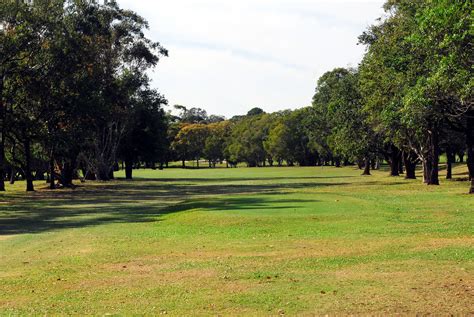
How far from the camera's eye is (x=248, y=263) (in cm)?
1570

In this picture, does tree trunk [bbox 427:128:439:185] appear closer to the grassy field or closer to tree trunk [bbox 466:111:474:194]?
tree trunk [bbox 466:111:474:194]

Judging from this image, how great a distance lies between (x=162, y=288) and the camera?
12836mm

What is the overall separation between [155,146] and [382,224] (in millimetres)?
79522

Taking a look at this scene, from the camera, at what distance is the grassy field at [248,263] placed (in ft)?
36.7

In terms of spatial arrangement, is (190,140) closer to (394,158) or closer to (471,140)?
(394,158)

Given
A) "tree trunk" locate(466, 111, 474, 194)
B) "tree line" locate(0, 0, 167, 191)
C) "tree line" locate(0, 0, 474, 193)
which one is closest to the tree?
"tree line" locate(0, 0, 474, 193)

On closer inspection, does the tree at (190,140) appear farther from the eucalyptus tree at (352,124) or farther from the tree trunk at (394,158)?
the eucalyptus tree at (352,124)

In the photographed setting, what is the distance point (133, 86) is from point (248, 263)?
64.1 m

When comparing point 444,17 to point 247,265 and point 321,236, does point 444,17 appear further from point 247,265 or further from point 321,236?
point 247,265

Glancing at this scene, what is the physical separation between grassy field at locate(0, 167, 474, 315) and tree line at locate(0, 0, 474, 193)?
30.3 feet

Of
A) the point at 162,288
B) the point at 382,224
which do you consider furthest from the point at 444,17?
the point at 162,288

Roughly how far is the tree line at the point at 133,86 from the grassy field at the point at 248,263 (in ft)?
30.3

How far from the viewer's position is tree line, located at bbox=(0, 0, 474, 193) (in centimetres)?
3506

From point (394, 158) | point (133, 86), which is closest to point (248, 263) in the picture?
point (133, 86)
